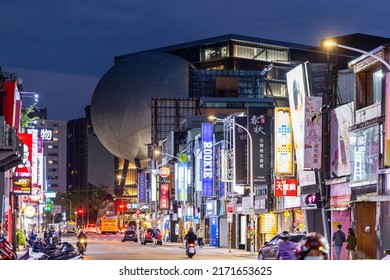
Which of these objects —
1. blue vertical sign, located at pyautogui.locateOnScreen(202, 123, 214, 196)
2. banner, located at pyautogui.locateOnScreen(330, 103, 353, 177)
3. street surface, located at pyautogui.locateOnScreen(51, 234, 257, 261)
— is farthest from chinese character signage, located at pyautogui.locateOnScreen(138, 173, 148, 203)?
banner, located at pyautogui.locateOnScreen(330, 103, 353, 177)

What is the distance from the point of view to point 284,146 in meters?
58.1

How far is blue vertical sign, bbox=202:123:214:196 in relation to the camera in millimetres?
84844

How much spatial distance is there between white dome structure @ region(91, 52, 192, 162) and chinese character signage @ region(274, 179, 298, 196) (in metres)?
107

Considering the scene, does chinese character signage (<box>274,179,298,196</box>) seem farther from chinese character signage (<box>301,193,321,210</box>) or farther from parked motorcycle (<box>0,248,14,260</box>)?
parked motorcycle (<box>0,248,14,260</box>)

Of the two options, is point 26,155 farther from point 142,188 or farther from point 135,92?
point 135,92

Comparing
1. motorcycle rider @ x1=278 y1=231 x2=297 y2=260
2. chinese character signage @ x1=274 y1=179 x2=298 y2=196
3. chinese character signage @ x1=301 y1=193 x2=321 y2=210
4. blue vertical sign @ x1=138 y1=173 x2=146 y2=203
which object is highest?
blue vertical sign @ x1=138 y1=173 x2=146 y2=203

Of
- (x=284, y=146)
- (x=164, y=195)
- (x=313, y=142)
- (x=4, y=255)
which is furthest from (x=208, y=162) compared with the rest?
(x=4, y=255)

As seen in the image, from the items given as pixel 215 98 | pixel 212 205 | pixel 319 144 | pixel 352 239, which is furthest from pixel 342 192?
pixel 215 98

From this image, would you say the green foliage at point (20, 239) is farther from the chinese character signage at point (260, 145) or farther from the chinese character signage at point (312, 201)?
the chinese character signage at point (312, 201)

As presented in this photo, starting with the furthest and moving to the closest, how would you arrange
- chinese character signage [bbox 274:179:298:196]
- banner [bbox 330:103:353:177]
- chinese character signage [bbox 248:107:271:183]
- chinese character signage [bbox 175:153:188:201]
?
chinese character signage [bbox 175:153:188:201] < chinese character signage [bbox 248:107:271:183] < chinese character signage [bbox 274:179:298:196] < banner [bbox 330:103:353:177]

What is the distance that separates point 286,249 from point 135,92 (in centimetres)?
12795

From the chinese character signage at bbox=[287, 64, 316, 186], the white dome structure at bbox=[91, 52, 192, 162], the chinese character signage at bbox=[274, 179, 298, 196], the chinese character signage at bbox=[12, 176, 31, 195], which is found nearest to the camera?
the chinese character signage at bbox=[287, 64, 316, 186]

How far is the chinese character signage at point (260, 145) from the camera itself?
65188 millimetres
